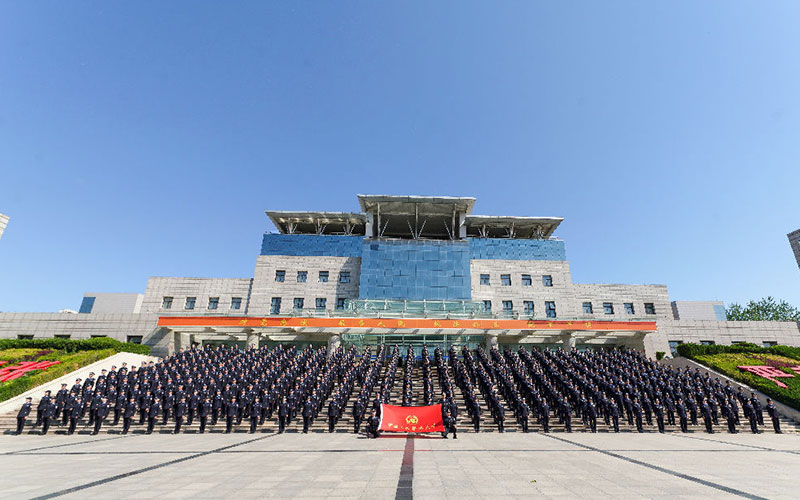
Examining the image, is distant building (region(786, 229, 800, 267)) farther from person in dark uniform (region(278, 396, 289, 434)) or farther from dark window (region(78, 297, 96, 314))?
dark window (region(78, 297, 96, 314))

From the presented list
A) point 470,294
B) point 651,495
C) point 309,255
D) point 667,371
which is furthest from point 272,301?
point 651,495

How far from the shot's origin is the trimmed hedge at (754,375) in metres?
Answer: 17.3

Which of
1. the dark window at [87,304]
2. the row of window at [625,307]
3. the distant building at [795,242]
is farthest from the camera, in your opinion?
the dark window at [87,304]

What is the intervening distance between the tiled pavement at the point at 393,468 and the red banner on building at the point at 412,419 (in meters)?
0.71

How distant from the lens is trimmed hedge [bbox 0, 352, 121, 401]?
16094 millimetres

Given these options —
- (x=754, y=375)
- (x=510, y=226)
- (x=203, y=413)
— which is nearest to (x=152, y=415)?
(x=203, y=413)

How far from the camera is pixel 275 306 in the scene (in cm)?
3441

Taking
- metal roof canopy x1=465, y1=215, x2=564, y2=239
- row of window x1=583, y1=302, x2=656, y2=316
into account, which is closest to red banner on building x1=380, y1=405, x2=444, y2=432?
row of window x1=583, y1=302, x2=656, y2=316

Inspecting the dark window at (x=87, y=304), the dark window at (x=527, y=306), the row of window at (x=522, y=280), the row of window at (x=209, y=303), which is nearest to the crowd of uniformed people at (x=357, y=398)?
the dark window at (x=527, y=306)

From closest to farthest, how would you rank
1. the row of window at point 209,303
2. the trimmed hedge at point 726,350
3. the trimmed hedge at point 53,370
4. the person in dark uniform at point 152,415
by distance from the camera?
the person in dark uniform at point 152,415, the trimmed hedge at point 53,370, the trimmed hedge at point 726,350, the row of window at point 209,303

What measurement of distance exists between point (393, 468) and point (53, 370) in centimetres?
2115

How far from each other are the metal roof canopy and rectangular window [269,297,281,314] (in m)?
22.0

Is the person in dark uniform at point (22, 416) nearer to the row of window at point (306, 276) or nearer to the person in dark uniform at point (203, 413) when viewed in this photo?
the person in dark uniform at point (203, 413)

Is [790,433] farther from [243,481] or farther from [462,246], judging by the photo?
[462,246]
